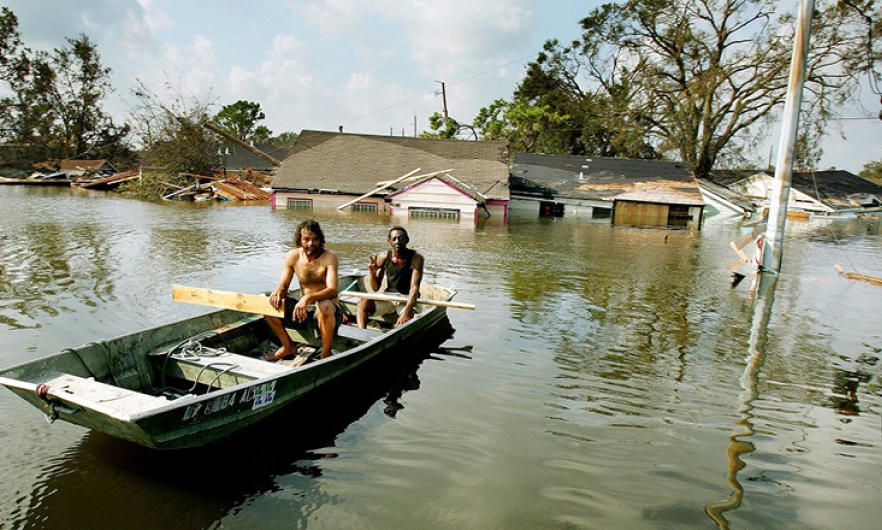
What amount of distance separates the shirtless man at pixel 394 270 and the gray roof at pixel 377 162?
24085mm

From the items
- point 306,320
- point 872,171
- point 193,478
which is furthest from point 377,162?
point 872,171

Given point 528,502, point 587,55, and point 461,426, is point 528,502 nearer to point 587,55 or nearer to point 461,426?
point 461,426

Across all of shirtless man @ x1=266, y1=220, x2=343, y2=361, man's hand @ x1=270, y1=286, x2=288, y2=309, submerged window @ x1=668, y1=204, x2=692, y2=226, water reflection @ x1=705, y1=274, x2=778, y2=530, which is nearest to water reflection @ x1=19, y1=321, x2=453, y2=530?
shirtless man @ x1=266, y1=220, x2=343, y2=361

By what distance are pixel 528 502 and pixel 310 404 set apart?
264 centimetres

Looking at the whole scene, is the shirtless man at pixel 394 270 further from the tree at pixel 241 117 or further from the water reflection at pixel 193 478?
the tree at pixel 241 117

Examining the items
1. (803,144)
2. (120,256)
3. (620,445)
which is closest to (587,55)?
(803,144)

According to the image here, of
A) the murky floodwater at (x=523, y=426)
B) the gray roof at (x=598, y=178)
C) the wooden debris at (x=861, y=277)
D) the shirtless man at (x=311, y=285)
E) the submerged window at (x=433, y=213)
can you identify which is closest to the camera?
the murky floodwater at (x=523, y=426)

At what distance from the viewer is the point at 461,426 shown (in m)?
6.03

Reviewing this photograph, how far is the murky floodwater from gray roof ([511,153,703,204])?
2446cm

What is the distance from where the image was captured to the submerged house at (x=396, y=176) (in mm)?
31062

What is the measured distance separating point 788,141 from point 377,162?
87.2 feet

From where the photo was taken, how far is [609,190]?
127 ft

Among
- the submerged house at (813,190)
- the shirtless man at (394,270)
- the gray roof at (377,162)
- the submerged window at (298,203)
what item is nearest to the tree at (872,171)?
the submerged house at (813,190)

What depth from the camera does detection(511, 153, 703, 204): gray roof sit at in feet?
123
